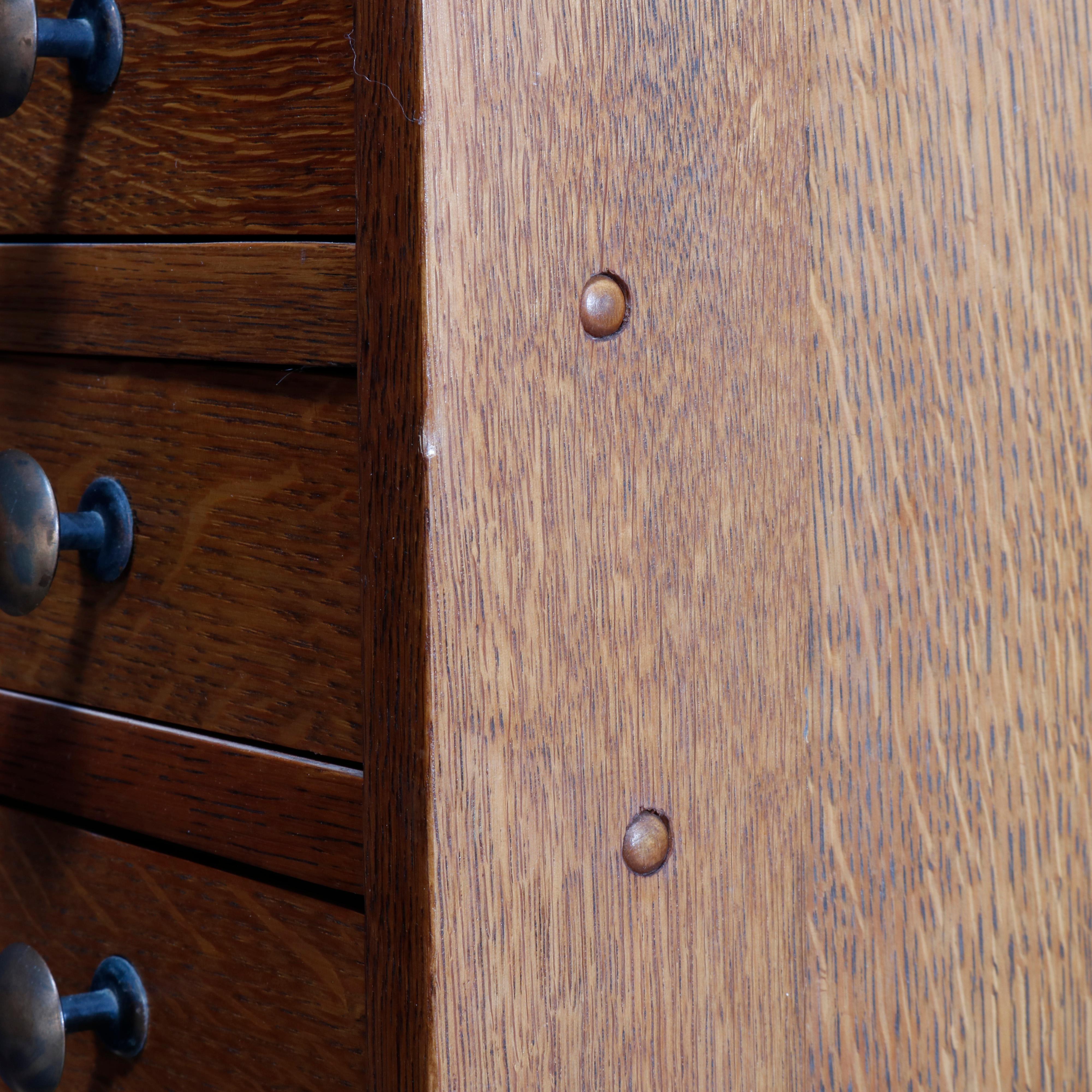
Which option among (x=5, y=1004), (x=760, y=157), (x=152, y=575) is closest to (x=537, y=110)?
(x=760, y=157)

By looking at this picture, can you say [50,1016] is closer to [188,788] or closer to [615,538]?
[188,788]

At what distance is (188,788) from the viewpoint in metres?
0.41

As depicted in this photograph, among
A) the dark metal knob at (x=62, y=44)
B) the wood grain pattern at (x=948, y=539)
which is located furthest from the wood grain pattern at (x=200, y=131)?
the wood grain pattern at (x=948, y=539)

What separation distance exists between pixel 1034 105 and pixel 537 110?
194 millimetres

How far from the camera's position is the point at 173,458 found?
412 millimetres

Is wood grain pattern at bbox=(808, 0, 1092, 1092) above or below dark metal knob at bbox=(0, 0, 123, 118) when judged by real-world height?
below

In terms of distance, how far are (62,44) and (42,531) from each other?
Answer: 0.51 ft

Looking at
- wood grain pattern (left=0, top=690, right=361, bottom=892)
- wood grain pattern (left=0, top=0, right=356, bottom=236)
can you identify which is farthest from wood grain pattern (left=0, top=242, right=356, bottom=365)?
wood grain pattern (left=0, top=690, right=361, bottom=892)

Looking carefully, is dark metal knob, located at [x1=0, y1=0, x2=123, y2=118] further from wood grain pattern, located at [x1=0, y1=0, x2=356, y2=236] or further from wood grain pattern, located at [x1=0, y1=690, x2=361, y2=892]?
wood grain pattern, located at [x1=0, y1=690, x2=361, y2=892]

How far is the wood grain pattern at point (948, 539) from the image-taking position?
0.41 m

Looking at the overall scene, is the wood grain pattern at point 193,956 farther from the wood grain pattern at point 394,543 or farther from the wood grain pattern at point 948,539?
the wood grain pattern at point 948,539

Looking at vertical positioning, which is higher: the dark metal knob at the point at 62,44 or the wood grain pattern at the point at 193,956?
the dark metal knob at the point at 62,44

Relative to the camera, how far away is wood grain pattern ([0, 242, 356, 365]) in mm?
360

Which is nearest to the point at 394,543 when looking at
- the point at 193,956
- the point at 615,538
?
the point at 615,538
